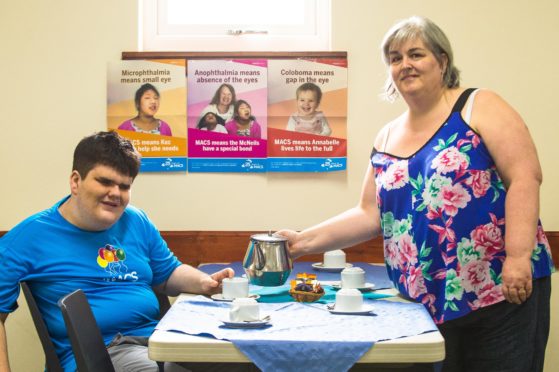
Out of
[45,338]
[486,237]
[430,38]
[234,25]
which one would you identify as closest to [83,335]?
[45,338]

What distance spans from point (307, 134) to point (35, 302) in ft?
4.72

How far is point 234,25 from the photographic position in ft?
10.3

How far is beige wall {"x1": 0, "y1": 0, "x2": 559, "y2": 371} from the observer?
301 cm

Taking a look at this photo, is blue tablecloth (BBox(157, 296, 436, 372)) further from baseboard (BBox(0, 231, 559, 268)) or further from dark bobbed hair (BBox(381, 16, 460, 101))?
baseboard (BBox(0, 231, 559, 268))

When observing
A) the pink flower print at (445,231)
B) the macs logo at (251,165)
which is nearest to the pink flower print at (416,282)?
the pink flower print at (445,231)

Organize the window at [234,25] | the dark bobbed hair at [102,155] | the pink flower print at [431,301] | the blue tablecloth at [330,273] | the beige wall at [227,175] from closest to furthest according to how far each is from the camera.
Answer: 1. the pink flower print at [431,301]
2. the dark bobbed hair at [102,155]
3. the blue tablecloth at [330,273]
4. the beige wall at [227,175]
5. the window at [234,25]

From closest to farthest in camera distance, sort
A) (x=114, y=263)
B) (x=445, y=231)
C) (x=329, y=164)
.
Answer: (x=445, y=231) < (x=114, y=263) < (x=329, y=164)

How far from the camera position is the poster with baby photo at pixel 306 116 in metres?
3.05

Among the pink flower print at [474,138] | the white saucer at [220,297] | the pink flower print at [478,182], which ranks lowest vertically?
the white saucer at [220,297]

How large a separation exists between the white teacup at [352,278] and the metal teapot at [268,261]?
178 millimetres

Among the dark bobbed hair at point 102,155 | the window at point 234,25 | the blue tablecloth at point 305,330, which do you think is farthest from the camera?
the window at point 234,25

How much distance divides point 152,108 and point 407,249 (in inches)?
57.4

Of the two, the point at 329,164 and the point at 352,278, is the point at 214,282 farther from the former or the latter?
the point at 329,164

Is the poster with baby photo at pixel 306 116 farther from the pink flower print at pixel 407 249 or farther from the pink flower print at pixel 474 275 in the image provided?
the pink flower print at pixel 474 275
